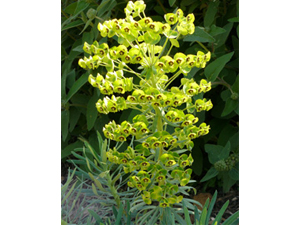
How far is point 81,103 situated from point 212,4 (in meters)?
0.41

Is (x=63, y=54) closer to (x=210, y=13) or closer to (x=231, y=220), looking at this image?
(x=210, y=13)

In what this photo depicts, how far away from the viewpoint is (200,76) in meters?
0.90

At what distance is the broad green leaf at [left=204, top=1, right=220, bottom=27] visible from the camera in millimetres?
852

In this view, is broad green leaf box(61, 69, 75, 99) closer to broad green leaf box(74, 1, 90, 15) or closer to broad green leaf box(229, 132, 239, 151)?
broad green leaf box(74, 1, 90, 15)

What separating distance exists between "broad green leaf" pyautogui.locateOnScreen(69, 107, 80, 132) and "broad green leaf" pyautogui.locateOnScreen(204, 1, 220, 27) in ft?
1.30

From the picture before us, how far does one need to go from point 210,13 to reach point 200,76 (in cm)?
15

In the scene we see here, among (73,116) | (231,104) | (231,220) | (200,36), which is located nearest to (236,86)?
(231,104)

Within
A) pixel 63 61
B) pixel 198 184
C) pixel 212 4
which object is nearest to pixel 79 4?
pixel 63 61

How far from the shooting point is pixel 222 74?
902 mm

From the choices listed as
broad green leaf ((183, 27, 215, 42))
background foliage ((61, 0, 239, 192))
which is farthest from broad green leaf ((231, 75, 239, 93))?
broad green leaf ((183, 27, 215, 42))

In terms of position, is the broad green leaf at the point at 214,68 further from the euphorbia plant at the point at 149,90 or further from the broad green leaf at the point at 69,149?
the broad green leaf at the point at 69,149

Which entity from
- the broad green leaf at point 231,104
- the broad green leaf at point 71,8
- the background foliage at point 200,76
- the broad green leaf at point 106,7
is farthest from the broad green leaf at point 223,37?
the broad green leaf at point 71,8

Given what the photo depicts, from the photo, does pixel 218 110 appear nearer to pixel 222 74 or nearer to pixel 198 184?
pixel 222 74

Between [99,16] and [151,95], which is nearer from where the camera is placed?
[151,95]
